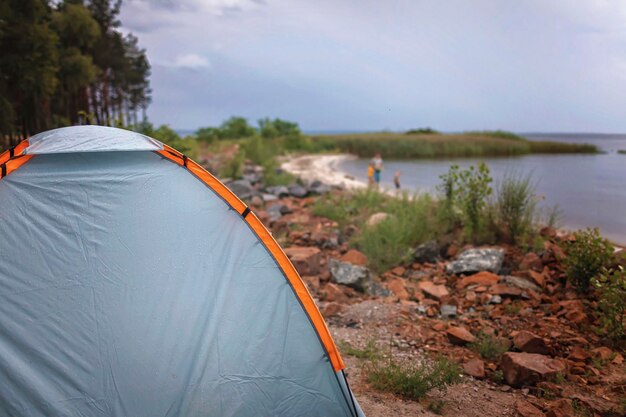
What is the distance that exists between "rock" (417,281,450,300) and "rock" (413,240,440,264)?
1.10m

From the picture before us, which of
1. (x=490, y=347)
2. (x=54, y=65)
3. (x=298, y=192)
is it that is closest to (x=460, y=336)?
(x=490, y=347)

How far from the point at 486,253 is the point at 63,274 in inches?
219

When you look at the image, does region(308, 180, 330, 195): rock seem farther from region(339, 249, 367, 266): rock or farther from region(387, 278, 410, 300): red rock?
region(387, 278, 410, 300): red rock

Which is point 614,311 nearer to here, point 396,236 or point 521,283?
point 521,283

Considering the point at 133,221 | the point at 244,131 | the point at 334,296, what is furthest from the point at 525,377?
the point at 244,131

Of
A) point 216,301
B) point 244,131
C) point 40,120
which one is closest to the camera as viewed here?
point 216,301

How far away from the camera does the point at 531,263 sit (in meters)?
6.47

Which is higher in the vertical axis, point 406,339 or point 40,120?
point 40,120

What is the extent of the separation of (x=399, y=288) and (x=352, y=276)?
628 mm

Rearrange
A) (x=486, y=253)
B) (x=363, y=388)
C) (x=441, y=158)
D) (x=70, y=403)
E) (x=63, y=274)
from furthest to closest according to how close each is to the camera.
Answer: (x=441, y=158) → (x=486, y=253) → (x=363, y=388) → (x=63, y=274) → (x=70, y=403)

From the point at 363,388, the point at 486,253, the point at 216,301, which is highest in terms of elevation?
the point at 216,301

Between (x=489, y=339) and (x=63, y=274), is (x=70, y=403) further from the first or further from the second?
(x=489, y=339)

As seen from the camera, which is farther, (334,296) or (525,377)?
(334,296)

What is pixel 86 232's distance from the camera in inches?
124
